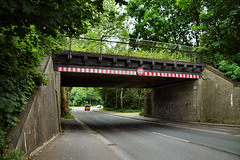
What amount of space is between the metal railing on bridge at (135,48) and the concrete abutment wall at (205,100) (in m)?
2.42

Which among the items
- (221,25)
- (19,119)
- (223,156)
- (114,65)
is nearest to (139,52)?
(114,65)

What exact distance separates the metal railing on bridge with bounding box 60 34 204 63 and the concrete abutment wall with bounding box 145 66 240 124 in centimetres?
242

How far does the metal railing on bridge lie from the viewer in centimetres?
1289

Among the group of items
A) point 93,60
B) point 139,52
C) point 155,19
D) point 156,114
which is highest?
point 155,19

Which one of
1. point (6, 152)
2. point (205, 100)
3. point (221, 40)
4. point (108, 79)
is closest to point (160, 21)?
point (221, 40)

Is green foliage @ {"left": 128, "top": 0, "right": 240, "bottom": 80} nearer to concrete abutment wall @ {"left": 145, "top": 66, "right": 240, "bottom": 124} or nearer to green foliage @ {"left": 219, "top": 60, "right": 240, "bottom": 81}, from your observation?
green foliage @ {"left": 219, "top": 60, "right": 240, "bottom": 81}

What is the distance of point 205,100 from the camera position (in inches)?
615

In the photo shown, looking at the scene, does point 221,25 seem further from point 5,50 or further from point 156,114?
point 5,50

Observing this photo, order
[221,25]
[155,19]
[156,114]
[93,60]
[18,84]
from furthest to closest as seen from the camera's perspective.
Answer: [156,114], [155,19], [221,25], [93,60], [18,84]

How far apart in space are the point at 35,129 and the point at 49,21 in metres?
3.70

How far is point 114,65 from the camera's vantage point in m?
13.4

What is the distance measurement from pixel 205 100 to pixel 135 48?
25.5 feet

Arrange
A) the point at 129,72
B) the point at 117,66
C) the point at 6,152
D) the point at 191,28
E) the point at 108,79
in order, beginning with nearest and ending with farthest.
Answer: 1. the point at 6,152
2. the point at 117,66
3. the point at 129,72
4. the point at 108,79
5. the point at 191,28

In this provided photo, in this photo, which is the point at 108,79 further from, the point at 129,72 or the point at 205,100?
the point at 205,100
